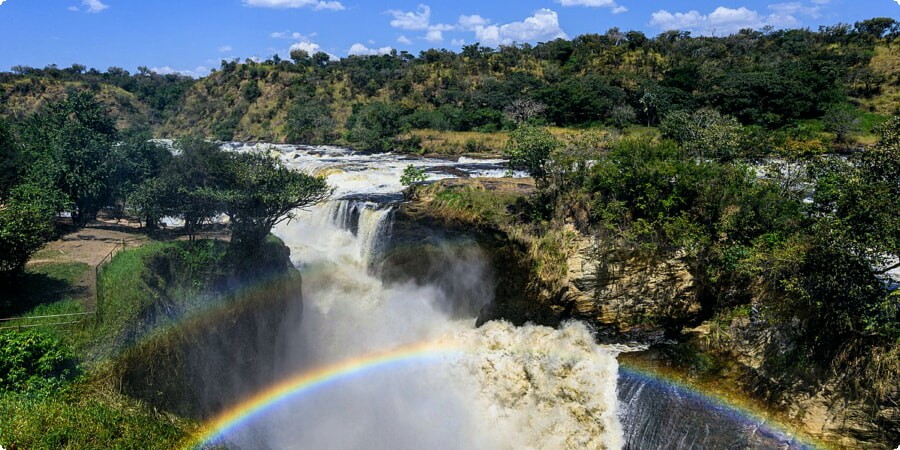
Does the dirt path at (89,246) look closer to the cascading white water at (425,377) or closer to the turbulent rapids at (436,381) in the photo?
the turbulent rapids at (436,381)

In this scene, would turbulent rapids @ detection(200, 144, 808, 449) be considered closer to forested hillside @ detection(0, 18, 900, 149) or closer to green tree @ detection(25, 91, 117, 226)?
green tree @ detection(25, 91, 117, 226)

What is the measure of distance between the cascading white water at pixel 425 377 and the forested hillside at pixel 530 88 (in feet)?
76.8

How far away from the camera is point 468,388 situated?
1888 centimetres

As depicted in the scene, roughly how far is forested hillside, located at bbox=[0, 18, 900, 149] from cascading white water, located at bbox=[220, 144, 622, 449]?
2342 centimetres

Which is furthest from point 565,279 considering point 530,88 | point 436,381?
point 530,88

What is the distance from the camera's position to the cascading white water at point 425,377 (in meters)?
16.8

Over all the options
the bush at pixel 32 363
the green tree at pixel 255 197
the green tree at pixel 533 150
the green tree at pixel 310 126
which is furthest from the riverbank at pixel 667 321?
the green tree at pixel 310 126

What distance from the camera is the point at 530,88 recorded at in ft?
221

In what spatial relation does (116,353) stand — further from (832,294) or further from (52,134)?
(52,134)

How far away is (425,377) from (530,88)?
181ft

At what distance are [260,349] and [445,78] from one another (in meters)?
65.2

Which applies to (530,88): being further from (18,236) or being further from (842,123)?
(18,236)

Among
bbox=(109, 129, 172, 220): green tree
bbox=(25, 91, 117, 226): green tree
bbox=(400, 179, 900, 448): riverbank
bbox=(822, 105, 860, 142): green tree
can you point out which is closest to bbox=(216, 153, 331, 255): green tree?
bbox=(400, 179, 900, 448): riverbank

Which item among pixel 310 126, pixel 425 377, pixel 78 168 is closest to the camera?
pixel 425 377
